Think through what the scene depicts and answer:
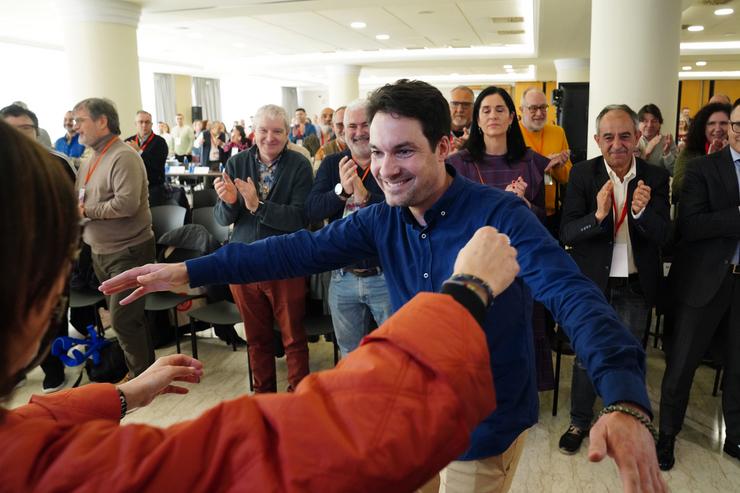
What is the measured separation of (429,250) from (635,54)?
3470mm

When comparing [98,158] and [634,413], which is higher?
[98,158]

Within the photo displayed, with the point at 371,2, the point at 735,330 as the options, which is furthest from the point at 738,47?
the point at 735,330

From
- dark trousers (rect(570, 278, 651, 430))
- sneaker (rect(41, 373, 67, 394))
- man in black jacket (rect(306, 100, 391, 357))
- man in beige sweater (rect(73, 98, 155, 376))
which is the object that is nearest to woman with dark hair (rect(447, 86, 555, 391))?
dark trousers (rect(570, 278, 651, 430))

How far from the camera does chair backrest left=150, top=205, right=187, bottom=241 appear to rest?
173 inches

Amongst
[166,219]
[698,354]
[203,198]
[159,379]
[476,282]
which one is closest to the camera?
[476,282]

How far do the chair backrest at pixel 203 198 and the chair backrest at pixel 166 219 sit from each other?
0.20m

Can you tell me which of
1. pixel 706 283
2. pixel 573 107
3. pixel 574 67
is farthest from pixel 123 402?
pixel 574 67

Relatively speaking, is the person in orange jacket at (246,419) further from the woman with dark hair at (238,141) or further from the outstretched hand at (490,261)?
the woman with dark hair at (238,141)

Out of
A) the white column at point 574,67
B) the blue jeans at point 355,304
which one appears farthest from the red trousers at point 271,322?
the white column at point 574,67

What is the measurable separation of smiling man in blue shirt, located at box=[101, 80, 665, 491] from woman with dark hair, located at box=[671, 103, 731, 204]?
2.74 m

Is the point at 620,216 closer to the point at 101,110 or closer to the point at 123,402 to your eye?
the point at 123,402

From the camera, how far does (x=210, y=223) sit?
4.44 m

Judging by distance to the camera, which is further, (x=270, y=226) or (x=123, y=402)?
(x=270, y=226)

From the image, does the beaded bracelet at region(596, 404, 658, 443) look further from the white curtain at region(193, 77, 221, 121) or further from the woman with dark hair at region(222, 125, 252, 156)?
the white curtain at region(193, 77, 221, 121)
